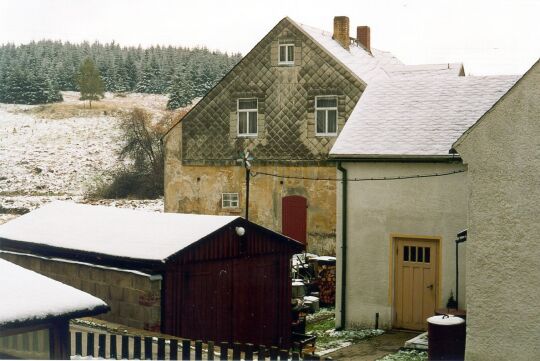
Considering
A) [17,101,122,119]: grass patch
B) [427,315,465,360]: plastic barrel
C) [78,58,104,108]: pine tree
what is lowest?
[427,315,465,360]: plastic barrel

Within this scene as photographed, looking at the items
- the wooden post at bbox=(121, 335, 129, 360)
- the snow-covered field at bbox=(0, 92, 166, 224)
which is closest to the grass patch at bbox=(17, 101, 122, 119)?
the snow-covered field at bbox=(0, 92, 166, 224)

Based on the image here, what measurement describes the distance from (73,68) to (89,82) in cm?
70

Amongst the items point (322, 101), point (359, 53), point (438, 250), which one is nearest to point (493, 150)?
point (438, 250)

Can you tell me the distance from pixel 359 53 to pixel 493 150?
1877cm

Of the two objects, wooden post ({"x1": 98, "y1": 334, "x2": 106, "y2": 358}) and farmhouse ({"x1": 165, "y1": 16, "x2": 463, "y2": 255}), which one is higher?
farmhouse ({"x1": 165, "y1": 16, "x2": 463, "y2": 255})

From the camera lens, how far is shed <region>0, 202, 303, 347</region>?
38.9 feet

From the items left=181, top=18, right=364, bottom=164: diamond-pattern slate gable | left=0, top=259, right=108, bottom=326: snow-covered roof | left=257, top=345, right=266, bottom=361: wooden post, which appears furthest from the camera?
left=181, top=18, right=364, bottom=164: diamond-pattern slate gable

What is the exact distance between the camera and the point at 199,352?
888 cm

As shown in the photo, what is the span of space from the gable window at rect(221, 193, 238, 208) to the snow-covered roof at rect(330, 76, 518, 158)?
35.7 ft

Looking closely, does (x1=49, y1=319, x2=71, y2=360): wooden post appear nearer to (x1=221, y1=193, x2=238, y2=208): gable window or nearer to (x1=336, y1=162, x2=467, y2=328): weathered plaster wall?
(x1=336, y1=162, x2=467, y2=328): weathered plaster wall

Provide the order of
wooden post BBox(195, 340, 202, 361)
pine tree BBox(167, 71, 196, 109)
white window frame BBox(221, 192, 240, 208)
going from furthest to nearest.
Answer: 1. white window frame BBox(221, 192, 240, 208)
2. pine tree BBox(167, 71, 196, 109)
3. wooden post BBox(195, 340, 202, 361)

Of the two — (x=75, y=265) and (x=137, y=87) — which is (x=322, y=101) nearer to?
(x=137, y=87)

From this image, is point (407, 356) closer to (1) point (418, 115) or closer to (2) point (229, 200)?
(1) point (418, 115)

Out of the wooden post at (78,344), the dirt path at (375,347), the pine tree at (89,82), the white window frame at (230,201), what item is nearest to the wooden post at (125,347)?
the wooden post at (78,344)
